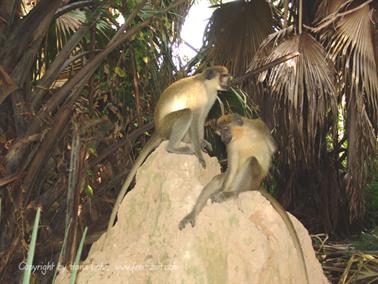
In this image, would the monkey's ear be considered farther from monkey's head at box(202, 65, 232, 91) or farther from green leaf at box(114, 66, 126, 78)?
green leaf at box(114, 66, 126, 78)

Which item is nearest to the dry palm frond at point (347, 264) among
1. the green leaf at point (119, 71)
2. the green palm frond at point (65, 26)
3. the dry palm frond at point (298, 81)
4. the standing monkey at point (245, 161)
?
the dry palm frond at point (298, 81)

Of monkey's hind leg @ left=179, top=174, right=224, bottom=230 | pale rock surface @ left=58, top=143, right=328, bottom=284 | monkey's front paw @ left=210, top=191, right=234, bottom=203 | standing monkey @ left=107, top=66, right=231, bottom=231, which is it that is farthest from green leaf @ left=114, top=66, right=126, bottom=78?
monkey's front paw @ left=210, top=191, right=234, bottom=203

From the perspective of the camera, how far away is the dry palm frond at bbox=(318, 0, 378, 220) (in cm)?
548

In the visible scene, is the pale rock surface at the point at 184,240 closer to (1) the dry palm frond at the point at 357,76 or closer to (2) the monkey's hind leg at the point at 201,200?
(2) the monkey's hind leg at the point at 201,200

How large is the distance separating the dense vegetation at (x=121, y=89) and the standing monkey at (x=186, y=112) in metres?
0.27

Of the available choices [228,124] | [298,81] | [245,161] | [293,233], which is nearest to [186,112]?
[228,124]

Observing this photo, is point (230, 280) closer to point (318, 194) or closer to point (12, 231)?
point (12, 231)

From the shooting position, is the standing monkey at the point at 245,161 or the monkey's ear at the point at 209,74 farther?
the monkey's ear at the point at 209,74

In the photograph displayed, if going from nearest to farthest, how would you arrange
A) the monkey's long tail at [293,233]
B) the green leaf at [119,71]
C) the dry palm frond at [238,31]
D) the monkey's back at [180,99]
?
1. the monkey's long tail at [293,233]
2. the monkey's back at [180,99]
3. the green leaf at [119,71]
4. the dry palm frond at [238,31]

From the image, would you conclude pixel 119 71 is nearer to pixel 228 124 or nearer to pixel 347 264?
pixel 228 124

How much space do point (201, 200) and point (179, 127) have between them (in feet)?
2.61

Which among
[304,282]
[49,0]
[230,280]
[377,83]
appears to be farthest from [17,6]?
[377,83]

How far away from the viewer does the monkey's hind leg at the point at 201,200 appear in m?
2.84

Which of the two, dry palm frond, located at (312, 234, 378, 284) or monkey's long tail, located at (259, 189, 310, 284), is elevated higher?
monkey's long tail, located at (259, 189, 310, 284)
